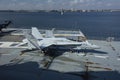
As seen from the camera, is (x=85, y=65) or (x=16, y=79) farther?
(x=85, y=65)

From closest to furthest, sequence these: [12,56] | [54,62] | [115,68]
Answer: [115,68] → [54,62] → [12,56]

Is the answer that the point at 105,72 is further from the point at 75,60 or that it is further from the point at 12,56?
the point at 12,56

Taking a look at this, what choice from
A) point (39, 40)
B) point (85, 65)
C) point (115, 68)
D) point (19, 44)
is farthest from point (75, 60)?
point (19, 44)

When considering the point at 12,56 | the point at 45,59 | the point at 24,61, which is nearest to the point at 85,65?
the point at 45,59

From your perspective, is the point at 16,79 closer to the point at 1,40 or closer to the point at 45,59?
the point at 45,59

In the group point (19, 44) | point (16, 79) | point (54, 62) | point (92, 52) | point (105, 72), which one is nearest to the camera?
point (16, 79)

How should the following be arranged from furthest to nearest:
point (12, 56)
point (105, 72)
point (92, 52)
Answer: point (92, 52) < point (12, 56) < point (105, 72)

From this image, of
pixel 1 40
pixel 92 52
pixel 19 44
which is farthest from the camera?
pixel 1 40

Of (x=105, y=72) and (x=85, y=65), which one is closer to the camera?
(x=105, y=72)
